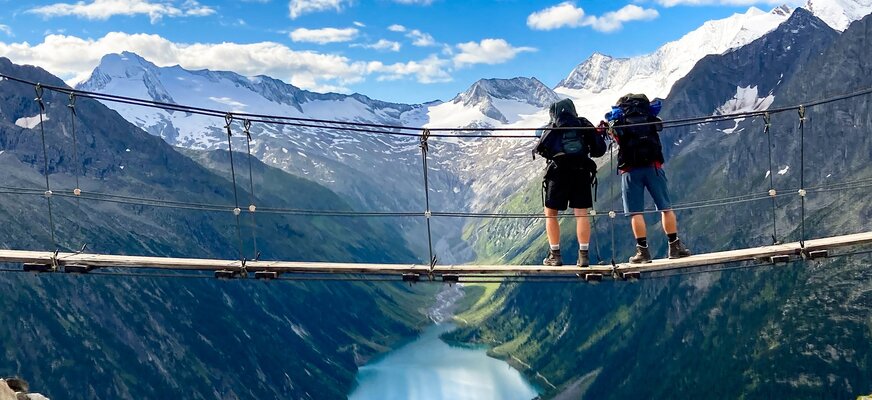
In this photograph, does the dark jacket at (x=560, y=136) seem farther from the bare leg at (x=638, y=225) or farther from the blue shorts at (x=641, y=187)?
the bare leg at (x=638, y=225)

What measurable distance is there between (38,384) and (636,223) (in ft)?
607

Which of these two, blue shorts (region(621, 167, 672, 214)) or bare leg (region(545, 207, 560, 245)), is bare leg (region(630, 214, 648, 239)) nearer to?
blue shorts (region(621, 167, 672, 214))

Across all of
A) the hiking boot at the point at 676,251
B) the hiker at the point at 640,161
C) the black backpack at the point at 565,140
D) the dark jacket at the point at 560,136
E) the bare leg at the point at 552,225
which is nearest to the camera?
the black backpack at the point at 565,140

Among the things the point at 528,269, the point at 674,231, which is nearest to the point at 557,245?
the point at 528,269

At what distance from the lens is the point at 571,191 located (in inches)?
1105

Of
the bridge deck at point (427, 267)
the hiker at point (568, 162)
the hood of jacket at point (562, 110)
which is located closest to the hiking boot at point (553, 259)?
the bridge deck at point (427, 267)

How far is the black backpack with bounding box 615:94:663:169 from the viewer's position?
91.7 feet

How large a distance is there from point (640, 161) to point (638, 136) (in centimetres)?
80

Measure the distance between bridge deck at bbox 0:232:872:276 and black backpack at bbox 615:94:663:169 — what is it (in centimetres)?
319

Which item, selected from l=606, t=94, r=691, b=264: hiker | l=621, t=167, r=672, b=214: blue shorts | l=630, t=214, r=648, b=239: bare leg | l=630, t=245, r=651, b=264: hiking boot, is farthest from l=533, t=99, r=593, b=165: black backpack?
l=630, t=245, r=651, b=264: hiking boot

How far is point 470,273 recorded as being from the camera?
28.6 meters

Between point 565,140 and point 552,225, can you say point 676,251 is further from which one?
point 565,140

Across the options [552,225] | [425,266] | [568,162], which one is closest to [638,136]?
[568,162]

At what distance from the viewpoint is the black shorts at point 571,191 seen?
2800 cm
